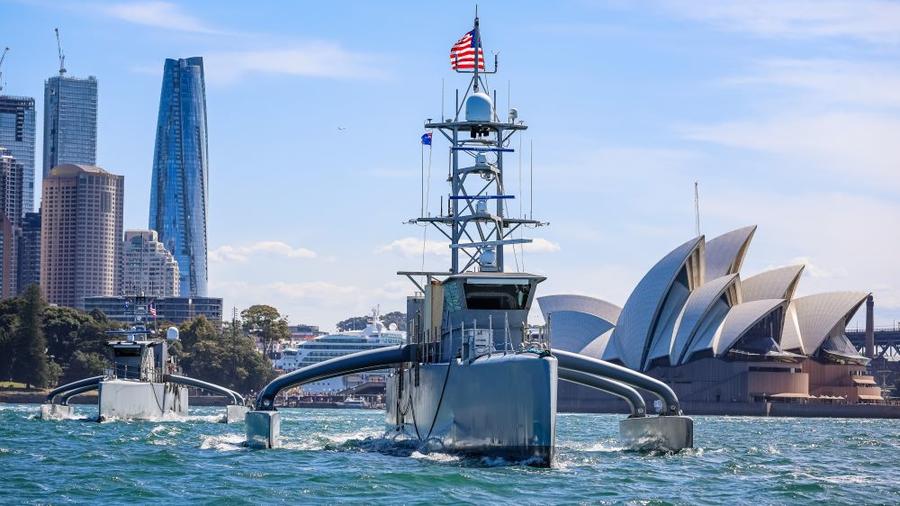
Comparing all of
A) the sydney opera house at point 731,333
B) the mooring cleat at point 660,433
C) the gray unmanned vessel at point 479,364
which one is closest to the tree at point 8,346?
the sydney opera house at point 731,333

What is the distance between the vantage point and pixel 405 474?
121 feet

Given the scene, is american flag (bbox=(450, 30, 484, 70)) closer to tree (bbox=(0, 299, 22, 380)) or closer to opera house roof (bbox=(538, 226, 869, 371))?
opera house roof (bbox=(538, 226, 869, 371))

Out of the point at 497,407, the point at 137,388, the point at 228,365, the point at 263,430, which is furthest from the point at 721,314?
the point at 497,407

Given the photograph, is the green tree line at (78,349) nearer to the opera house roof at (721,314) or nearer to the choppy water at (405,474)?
the opera house roof at (721,314)

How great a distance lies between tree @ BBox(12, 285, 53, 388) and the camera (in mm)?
147875

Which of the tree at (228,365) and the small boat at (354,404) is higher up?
the tree at (228,365)

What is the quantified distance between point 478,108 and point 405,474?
20.8 meters

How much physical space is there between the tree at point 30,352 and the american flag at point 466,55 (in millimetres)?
102747

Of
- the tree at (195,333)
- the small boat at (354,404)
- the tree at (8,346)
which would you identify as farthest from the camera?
the tree at (195,333)

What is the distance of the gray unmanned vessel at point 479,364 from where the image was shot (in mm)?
38062

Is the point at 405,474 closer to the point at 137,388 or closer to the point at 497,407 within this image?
the point at 497,407

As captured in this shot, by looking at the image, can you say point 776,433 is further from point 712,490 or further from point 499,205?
point 712,490

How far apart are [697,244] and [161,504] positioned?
96.3 metres

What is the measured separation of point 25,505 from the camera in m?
30.3
